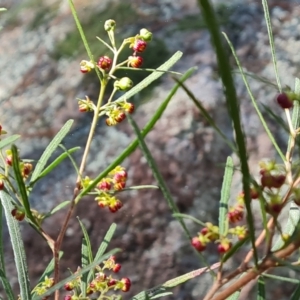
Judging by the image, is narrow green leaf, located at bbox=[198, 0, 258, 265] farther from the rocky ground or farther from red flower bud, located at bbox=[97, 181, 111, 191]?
the rocky ground

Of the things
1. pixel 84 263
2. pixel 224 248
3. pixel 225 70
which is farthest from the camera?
pixel 84 263

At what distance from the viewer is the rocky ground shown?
1.38 meters

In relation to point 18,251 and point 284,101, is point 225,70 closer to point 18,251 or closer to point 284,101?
point 284,101

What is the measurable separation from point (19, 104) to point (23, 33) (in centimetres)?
35

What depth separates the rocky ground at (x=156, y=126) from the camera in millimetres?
1375

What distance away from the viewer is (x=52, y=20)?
6.20ft

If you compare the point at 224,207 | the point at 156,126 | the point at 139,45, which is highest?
the point at 139,45

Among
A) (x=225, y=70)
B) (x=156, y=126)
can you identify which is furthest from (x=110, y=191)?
(x=156, y=126)

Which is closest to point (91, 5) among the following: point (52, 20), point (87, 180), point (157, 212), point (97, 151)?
point (52, 20)

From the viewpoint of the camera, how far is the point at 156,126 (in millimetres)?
1542

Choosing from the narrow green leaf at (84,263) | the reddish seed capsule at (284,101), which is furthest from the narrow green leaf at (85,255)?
the reddish seed capsule at (284,101)

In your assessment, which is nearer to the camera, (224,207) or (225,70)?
(225,70)

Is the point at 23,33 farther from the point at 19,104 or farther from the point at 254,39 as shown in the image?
the point at 254,39

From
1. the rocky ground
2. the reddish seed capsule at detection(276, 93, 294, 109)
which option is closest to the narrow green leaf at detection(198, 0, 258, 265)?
the reddish seed capsule at detection(276, 93, 294, 109)
